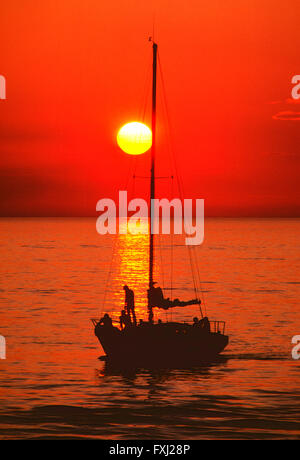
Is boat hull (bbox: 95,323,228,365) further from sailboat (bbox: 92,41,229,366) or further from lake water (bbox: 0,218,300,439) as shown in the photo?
lake water (bbox: 0,218,300,439)

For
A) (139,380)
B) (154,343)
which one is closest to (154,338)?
(154,343)

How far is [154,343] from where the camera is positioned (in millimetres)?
38250

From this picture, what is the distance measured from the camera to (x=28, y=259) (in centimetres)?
14350

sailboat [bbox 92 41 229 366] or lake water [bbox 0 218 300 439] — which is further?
sailboat [bbox 92 41 229 366]

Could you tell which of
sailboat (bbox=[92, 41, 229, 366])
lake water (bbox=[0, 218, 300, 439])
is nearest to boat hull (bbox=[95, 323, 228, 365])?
sailboat (bbox=[92, 41, 229, 366])

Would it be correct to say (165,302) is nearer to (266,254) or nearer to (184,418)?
(184,418)

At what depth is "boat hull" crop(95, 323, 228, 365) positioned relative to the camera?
37.9m

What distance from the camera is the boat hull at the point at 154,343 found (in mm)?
37906

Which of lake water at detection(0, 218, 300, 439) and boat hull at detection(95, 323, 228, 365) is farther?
boat hull at detection(95, 323, 228, 365)

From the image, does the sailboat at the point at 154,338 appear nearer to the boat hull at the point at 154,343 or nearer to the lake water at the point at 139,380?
the boat hull at the point at 154,343

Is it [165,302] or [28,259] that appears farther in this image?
[28,259]

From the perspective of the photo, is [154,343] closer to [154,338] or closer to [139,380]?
[154,338]
